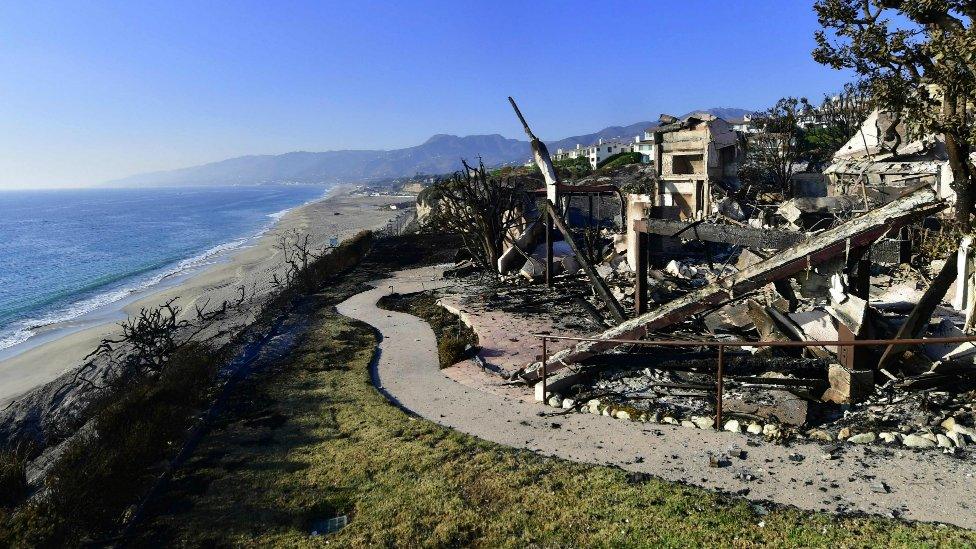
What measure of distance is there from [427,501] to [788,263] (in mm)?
6328

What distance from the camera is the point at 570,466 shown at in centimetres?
764

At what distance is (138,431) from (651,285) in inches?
448

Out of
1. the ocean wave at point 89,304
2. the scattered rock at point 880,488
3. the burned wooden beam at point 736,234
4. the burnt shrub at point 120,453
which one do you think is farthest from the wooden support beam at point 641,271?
the ocean wave at point 89,304

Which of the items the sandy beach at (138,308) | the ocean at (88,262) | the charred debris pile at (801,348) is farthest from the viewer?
the ocean at (88,262)

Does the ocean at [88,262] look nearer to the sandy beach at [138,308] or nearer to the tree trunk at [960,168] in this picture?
the sandy beach at [138,308]

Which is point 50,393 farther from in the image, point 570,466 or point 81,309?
point 81,309

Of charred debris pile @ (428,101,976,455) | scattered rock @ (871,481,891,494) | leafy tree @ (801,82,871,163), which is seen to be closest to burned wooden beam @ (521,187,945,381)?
charred debris pile @ (428,101,976,455)

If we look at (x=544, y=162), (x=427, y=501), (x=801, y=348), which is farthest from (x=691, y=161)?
(x=427, y=501)

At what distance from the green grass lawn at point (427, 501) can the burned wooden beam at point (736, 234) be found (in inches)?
244

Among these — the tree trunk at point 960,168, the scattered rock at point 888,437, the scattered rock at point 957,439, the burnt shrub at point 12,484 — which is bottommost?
the burnt shrub at point 12,484

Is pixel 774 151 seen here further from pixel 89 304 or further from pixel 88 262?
pixel 88 262

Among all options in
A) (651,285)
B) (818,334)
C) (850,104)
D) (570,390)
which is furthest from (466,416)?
(850,104)

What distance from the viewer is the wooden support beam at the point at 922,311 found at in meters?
8.75

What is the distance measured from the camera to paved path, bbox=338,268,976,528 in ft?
20.9
